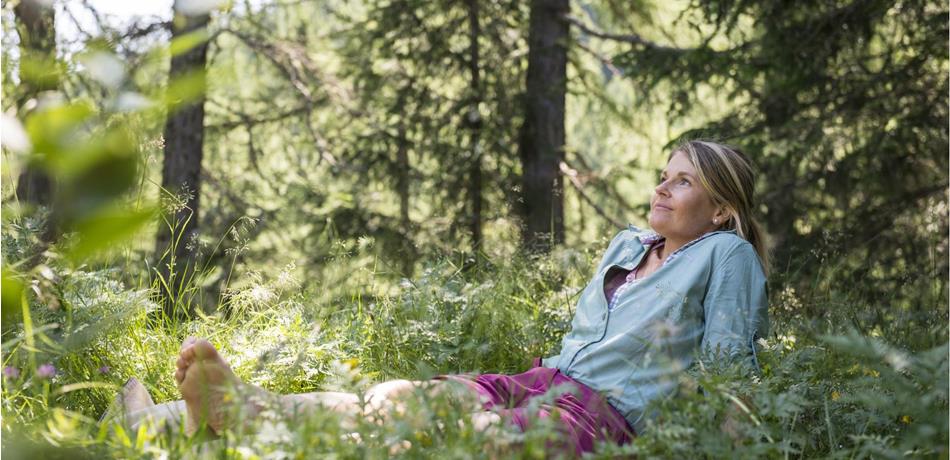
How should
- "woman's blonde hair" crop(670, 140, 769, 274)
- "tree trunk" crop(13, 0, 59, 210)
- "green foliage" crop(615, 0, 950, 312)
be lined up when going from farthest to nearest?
"green foliage" crop(615, 0, 950, 312), "tree trunk" crop(13, 0, 59, 210), "woman's blonde hair" crop(670, 140, 769, 274)

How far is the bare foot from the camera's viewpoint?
219cm

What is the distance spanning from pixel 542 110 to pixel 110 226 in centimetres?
695

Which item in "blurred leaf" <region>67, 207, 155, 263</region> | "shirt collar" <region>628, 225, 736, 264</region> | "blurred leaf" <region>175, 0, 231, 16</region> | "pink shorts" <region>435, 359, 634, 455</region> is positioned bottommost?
"pink shorts" <region>435, 359, 634, 455</region>

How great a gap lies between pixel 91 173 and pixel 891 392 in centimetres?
235

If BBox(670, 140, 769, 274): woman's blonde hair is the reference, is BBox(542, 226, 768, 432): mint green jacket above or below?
below

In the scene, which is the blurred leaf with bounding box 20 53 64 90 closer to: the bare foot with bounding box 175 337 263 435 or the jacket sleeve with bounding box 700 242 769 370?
the bare foot with bounding box 175 337 263 435

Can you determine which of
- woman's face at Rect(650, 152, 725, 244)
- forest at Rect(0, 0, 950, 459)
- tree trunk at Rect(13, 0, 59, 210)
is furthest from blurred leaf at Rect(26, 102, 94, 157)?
woman's face at Rect(650, 152, 725, 244)

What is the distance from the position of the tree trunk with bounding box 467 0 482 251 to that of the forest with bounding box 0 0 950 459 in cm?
3

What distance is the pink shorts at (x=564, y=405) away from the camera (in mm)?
2268

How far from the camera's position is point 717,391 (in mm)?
2057

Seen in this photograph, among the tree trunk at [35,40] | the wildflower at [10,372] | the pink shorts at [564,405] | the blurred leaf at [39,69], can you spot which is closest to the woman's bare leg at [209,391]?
the pink shorts at [564,405]

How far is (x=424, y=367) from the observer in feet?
6.08

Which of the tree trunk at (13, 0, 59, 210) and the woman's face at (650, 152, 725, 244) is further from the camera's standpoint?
the tree trunk at (13, 0, 59, 210)

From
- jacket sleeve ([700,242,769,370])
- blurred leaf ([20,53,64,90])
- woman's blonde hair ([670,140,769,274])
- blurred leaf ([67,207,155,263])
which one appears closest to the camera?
blurred leaf ([67,207,155,263])
